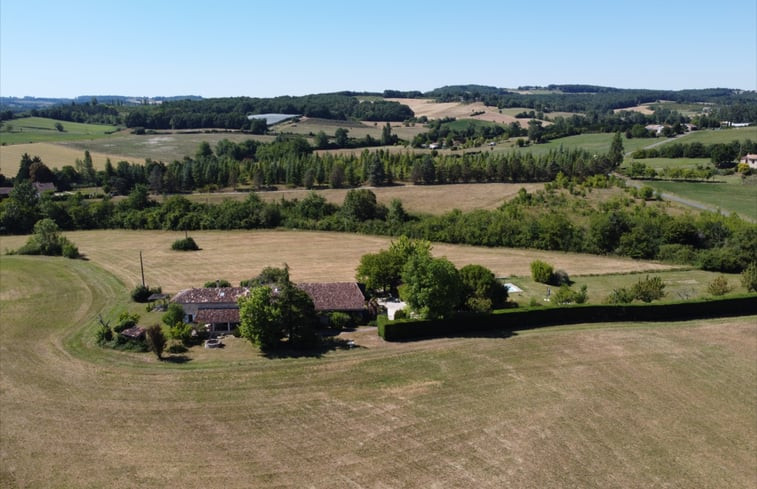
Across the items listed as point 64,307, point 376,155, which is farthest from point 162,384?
point 376,155

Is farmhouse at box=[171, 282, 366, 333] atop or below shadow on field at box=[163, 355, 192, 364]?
atop

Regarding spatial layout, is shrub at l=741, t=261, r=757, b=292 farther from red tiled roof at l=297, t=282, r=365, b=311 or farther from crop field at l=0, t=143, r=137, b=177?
crop field at l=0, t=143, r=137, b=177

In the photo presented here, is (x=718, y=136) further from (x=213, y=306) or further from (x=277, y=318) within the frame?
(x=277, y=318)

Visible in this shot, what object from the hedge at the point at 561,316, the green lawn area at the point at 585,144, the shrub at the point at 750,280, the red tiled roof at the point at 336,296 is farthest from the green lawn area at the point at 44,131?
the shrub at the point at 750,280

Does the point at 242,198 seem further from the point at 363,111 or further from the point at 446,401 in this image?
the point at 363,111

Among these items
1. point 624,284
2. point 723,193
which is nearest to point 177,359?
point 624,284

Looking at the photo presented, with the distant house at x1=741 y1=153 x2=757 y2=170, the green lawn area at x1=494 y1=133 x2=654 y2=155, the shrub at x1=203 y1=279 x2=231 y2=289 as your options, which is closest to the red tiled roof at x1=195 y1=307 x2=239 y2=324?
the shrub at x1=203 y1=279 x2=231 y2=289
